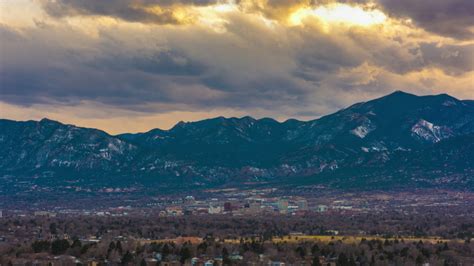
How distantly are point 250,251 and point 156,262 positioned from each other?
26971 mm

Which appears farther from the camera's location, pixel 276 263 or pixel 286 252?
pixel 286 252

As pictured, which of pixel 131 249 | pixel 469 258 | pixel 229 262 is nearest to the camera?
pixel 229 262

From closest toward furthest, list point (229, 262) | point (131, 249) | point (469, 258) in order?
point (229, 262)
point (469, 258)
point (131, 249)

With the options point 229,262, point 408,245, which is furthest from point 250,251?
point 408,245

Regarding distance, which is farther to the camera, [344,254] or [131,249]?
[131,249]

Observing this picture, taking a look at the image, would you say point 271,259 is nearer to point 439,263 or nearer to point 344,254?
point 344,254

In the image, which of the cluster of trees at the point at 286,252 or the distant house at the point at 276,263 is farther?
the cluster of trees at the point at 286,252

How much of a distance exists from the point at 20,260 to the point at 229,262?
133 feet

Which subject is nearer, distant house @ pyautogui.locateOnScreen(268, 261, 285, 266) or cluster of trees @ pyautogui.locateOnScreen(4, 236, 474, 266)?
distant house @ pyautogui.locateOnScreen(268, 261, 285, 266)

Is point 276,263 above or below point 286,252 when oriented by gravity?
below

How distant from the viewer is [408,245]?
7721 inches

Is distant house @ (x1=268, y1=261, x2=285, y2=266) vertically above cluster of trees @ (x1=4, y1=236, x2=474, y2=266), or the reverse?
cluster of trees @ (x1=4, y1=236, x2=474, y2=266)

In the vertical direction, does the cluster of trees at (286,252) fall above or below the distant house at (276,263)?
above

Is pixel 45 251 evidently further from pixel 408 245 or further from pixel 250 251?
pixel 408 245
